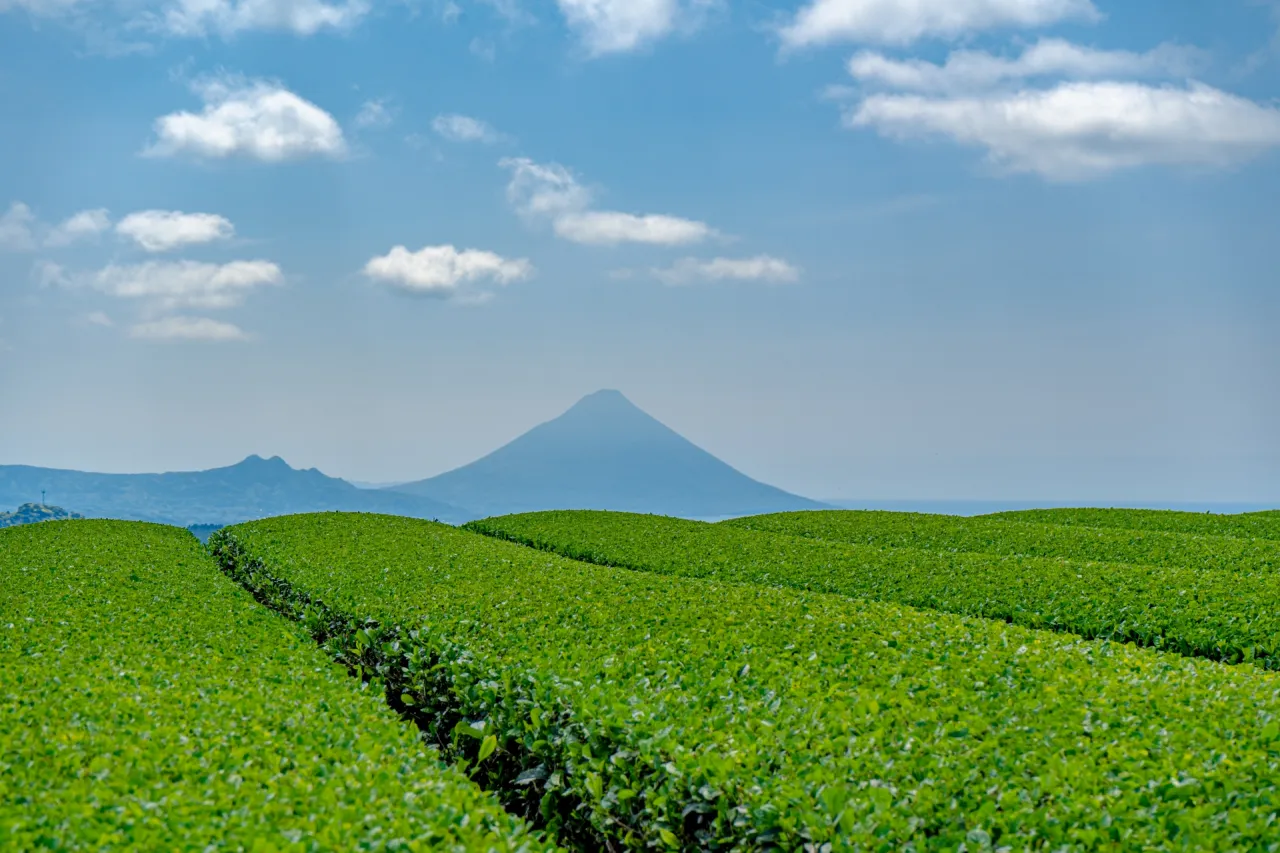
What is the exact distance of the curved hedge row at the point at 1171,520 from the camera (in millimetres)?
30453

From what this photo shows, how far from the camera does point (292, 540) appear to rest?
2570 cm

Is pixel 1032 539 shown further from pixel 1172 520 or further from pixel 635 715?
pixel 635 715

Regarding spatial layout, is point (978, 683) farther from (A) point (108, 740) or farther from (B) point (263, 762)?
(A) point (108, 740)

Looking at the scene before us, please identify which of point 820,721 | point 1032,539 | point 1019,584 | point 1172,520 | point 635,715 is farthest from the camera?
point 1172,520

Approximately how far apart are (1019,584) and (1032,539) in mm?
8615

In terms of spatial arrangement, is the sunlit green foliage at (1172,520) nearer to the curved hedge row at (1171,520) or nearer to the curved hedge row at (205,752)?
the curved hedge row at (1171,520)

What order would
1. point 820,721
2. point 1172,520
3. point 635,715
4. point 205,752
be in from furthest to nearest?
point 1172,520 → point 635,715 → point 820,721 → point 205,752

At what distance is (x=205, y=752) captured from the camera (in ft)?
24.6

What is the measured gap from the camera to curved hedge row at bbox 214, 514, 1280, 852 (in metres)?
6.47

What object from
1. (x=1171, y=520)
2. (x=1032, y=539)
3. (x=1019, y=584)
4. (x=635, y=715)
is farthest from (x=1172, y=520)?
(x=635, y=715)

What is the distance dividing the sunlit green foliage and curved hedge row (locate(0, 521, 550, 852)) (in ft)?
86.7

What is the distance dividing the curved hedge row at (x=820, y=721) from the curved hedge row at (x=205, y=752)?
1.15 metres

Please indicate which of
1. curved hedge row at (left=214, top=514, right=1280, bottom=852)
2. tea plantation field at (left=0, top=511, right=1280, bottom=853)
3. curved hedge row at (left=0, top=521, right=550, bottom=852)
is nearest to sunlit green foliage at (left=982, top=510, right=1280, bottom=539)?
tea plantation field at (left=0, top=511, right=1280, bottom=853)

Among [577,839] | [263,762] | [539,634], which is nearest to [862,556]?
[539,634]
